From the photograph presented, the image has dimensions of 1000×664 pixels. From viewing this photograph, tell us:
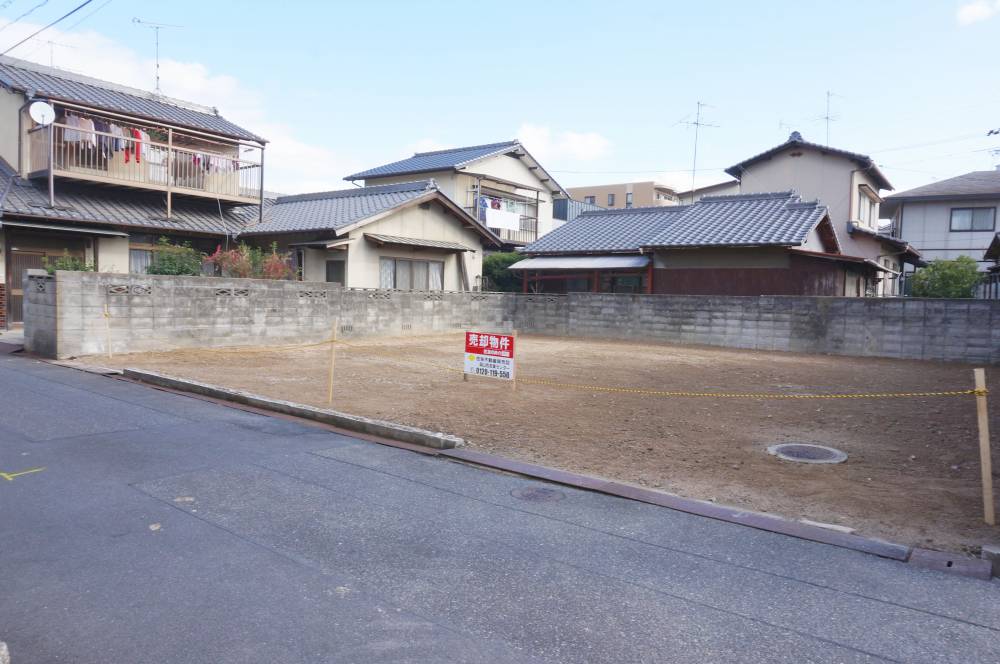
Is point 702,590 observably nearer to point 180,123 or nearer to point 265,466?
point 265,466

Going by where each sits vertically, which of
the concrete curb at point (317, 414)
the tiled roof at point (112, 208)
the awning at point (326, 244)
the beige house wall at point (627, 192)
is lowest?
the concrete curb at point (317, 414)

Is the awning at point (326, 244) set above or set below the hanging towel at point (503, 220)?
below

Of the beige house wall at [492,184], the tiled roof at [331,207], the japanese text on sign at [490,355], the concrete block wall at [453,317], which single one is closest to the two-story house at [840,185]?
the beige house wall at [492,184]

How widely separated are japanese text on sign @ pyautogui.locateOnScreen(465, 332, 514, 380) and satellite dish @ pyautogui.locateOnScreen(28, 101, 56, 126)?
13908 millimetres

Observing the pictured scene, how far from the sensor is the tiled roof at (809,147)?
27703 mm

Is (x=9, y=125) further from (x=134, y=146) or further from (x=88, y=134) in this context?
(x=134, y=146)

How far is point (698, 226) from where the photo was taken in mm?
22031

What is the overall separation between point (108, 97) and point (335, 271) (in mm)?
8395

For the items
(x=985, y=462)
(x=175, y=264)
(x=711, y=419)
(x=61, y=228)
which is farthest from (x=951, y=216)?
(x=61, y=228)

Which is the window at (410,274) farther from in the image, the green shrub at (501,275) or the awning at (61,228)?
the awning at (61,228)

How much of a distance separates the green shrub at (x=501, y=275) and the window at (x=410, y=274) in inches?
115

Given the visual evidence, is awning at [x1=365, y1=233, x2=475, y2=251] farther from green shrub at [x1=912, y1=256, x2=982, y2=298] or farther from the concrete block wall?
green shrub at [x1=912, y1=256, x2=982, y2=298]

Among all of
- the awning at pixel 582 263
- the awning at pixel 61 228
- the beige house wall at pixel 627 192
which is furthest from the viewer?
the beige house wall at pixel 627 192

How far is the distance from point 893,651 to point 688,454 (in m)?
3.60
